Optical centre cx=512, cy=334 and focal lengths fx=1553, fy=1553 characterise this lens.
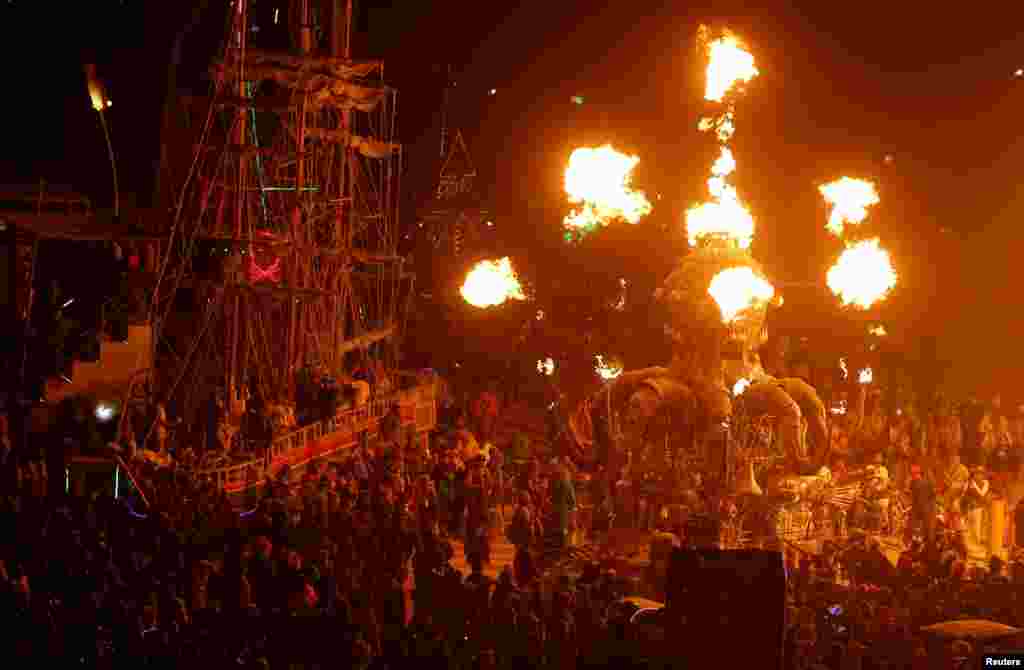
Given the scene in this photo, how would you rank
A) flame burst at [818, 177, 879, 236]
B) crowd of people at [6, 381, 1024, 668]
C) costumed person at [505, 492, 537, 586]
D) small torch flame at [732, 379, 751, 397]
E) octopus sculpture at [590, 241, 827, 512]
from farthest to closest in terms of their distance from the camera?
1. flame burst at [818, 177, 879, 236]
2. small torch flame at [732, 379, 751, 397]
3. octopus sculpture at [590, 241, 827, 512]
4. costumed person at [505, 492, 537, 586]
5. crowd of people at [6, 381, 1024, 668]

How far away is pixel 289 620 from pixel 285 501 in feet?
18.3

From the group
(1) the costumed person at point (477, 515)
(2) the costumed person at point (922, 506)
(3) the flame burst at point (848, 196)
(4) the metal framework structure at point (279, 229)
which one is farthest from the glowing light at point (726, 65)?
(1) the costumed person at point (477, 515)

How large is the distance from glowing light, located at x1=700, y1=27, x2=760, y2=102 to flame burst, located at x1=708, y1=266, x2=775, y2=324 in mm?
3741

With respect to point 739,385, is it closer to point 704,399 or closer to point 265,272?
point 704,399

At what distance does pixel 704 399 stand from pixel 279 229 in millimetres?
10564

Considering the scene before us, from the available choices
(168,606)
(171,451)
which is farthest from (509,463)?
(168,606)

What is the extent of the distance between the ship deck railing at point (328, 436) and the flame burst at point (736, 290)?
6.00 m

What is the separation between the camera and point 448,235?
35312mm

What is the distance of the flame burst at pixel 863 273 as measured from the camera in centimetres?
2600

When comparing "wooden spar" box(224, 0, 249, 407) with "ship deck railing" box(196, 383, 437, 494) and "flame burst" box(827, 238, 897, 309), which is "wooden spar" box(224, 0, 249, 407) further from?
"flame burst" box(827, 238, 897, 309)

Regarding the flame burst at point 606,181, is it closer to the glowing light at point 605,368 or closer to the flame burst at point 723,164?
the flame burst at point 723,164

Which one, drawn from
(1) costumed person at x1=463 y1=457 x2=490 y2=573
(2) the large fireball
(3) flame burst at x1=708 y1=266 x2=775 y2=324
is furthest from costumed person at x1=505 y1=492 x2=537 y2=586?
(2) the large fireball

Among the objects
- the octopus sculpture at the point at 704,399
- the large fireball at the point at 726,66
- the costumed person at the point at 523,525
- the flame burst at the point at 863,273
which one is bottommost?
the costumed person at the point at 523,525

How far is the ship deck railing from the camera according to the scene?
70.7 feet
